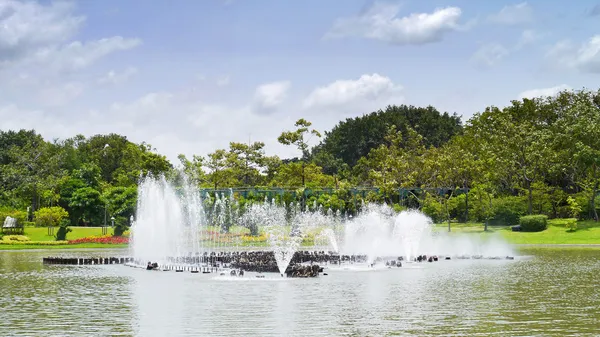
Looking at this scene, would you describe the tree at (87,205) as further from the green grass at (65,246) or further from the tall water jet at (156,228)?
the tall water jet at (156,228)

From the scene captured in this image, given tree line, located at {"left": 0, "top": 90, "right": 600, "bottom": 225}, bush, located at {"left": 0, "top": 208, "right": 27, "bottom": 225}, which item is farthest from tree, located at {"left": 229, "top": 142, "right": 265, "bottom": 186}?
bush, located at {"left": 0, "top": 208, "right": 27, "bottom": 225}

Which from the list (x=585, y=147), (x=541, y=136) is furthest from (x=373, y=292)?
(x=541, y=136)

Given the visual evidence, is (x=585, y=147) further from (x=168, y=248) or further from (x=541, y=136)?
(x=168, y=248)

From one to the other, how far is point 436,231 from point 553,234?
39.4ft

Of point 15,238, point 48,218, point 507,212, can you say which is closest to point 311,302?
point 15,238

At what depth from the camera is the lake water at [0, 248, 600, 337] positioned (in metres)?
22.1

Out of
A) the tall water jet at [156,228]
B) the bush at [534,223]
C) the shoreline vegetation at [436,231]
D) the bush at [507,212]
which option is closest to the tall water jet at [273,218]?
the shoreline vegetation at [436,231]

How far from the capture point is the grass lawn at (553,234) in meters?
64.8

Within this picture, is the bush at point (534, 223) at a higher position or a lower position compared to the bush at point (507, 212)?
lower

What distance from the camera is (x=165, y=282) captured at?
35250 millimetres

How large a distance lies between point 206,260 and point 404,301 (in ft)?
73.7

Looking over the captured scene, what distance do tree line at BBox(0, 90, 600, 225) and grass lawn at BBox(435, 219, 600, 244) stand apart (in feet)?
6.22

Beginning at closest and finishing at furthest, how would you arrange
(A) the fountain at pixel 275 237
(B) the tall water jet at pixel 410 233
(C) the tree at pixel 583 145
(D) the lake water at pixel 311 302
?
(D) the lake water at pixel 311 302 < (A) the fountain at pixel 275 237 < (B) the tall water jet at pixel 410 233 < (C) the tree at pixel 583 145

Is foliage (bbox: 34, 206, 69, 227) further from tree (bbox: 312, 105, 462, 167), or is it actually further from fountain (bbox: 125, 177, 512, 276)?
tree (bbox: 312, 105, 462, 167)
